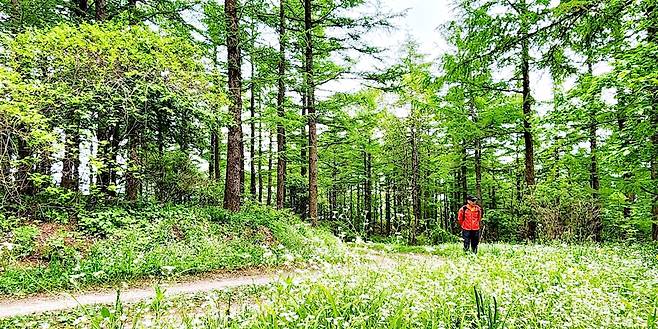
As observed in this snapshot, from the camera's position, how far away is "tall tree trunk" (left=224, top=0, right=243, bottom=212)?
1232 centimetres

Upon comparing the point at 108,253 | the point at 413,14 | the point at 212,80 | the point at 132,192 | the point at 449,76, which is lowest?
the point at 108,253

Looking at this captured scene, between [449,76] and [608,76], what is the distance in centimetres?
424

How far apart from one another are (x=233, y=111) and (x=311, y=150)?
2.93 m

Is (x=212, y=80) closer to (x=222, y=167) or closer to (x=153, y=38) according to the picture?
(x=153, y=38)

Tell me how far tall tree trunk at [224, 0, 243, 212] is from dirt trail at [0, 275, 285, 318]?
177 inches

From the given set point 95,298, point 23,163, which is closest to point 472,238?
point 95,298

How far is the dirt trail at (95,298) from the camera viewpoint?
6.02 meters

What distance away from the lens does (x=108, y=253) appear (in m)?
8.80

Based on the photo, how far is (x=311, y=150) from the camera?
47.4 ft

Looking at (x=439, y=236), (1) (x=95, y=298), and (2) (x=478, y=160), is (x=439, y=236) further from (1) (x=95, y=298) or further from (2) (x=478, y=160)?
(1) (x=95, y=298)

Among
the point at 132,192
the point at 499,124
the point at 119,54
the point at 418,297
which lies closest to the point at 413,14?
the point at 499,124

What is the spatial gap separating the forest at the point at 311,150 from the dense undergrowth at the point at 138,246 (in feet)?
0.17

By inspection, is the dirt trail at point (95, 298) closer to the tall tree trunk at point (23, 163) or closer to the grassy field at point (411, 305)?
the grassy field at point (411, 305)

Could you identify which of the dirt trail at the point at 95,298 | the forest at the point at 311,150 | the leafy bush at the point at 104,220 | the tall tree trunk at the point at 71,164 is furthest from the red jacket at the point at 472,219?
the tall tree trunk at the point at 71,164
